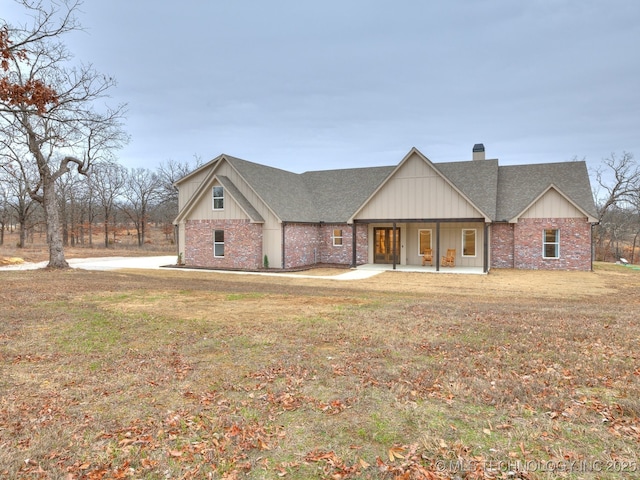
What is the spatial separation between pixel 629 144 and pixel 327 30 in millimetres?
32172

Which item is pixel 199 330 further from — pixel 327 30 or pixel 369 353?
pixel 327 30

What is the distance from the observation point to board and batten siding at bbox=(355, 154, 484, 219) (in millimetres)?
19953

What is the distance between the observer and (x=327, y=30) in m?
26.7

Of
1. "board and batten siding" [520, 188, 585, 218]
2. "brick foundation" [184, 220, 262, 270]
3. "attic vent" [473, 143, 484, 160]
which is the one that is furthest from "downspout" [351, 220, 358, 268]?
"attic vent" [473, 143, 484, 160]

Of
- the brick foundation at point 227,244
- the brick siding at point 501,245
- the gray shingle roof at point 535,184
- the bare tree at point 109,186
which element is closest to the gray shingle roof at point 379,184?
the gray shingle roof at point 535,184

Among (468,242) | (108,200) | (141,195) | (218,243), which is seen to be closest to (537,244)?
(468,242)

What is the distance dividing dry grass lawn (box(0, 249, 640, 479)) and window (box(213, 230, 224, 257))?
12904 mm

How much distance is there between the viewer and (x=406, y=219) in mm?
20797

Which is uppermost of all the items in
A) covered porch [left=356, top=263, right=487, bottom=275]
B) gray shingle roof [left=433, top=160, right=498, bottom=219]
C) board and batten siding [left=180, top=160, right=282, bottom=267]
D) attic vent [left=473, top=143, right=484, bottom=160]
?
attic vent [left=473, top=143, right=484, bottom=160]

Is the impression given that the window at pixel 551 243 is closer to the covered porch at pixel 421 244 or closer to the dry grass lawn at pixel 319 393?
the covered porch at pixel 421 244

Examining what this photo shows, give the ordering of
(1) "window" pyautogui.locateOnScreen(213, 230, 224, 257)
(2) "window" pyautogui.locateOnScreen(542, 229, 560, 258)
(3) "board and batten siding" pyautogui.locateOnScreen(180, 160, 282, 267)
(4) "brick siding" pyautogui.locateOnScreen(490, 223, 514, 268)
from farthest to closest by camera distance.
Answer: (1) "window" pyautogui.locateOnScreen(213, 230, 224, 257) < (4) "brick siding" pyautogui.locateOnScreen(490, 223, 514, 268) < (3) "board and batten siding" pyautogui.locateOnScreen(180, 160, 282, 267) < (2) "window" pyautogui.locateOnScreen(542, 229, 560, 258)

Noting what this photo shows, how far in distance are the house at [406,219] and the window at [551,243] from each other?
47mm

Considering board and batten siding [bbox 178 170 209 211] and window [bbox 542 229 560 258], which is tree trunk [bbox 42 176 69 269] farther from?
window [bbox 542 229 560 258]

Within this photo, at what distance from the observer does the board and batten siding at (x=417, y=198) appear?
Answer: 1995 centimetres
